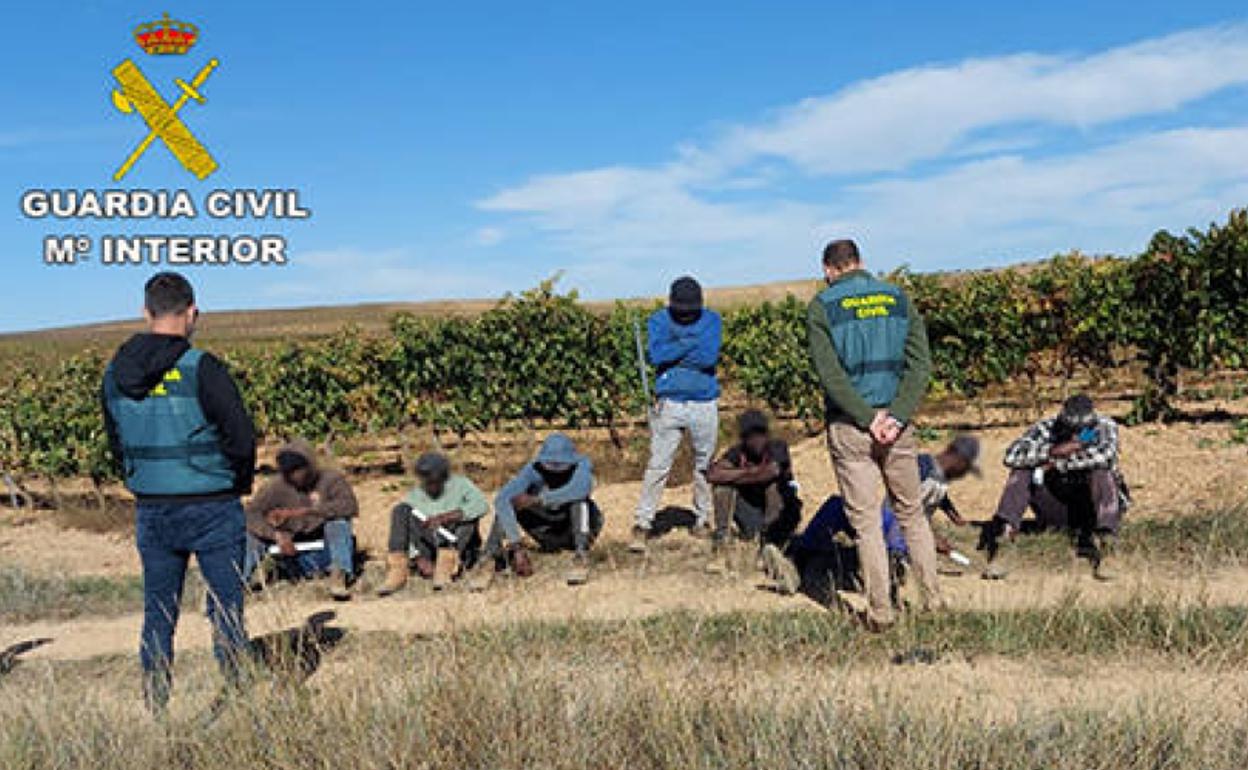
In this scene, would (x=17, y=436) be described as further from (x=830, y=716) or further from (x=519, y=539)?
(x=830, y=716)

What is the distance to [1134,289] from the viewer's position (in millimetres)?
11477

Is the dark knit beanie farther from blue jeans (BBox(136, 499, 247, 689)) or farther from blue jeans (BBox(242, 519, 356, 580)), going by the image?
blue jeans (BBox(136, 499, 247, 689))

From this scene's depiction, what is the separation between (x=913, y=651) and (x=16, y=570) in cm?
765

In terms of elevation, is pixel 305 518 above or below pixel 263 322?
below

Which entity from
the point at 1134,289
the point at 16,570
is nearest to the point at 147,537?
the point at 16,570

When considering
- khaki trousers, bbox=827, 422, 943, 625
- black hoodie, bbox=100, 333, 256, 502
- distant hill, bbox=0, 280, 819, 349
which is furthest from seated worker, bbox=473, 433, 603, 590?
distant hill, bbox=0, 280, 819, 349

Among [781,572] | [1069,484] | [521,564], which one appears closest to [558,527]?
[521,564]

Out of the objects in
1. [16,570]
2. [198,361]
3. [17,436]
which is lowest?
[16,570]

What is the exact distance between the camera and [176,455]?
4289 millimetres

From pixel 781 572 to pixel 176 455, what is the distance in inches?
141

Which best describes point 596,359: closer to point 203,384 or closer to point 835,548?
point 835,548

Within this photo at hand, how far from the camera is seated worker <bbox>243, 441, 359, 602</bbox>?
291 inches

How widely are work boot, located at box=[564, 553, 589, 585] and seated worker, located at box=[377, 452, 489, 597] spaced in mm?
729

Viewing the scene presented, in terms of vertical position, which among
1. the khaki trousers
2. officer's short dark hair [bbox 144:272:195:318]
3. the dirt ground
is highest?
officer's short dark hair [bbox 144:272:195:318]
